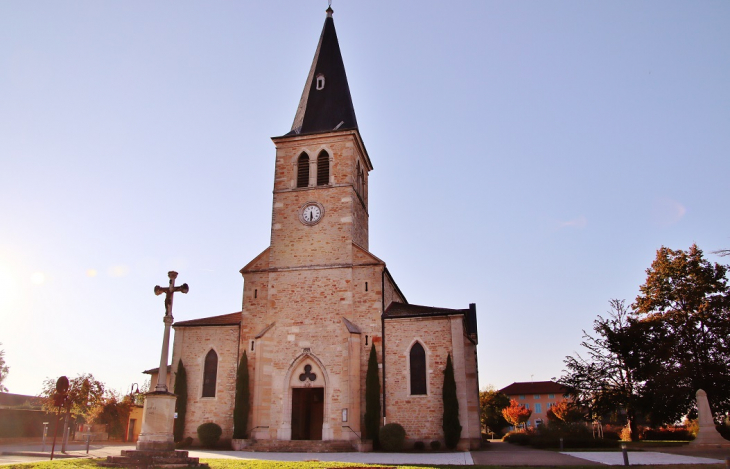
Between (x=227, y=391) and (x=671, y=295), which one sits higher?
(x=671, y=295)

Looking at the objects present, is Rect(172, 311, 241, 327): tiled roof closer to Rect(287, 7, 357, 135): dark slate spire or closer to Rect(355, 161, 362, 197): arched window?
Rect(355, 161, 362, 197): arched window

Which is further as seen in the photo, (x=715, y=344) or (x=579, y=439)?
(x=715, y=344)

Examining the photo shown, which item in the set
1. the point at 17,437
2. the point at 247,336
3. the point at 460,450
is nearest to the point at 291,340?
the point at 247,336

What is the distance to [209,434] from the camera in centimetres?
2519

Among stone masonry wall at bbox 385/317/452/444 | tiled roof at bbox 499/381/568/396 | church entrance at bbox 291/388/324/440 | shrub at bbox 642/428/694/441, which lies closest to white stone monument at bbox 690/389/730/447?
stone masonry wall at bbox 385/317/452/444

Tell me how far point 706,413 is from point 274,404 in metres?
18.2

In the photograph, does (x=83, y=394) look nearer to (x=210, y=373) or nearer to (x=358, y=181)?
(x=210, y=373)

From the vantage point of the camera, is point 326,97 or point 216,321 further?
point 326,97

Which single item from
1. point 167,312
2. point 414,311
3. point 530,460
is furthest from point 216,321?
point 530,460

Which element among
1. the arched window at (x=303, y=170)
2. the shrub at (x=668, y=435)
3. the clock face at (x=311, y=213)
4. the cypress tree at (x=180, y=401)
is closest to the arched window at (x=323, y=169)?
the arched window at (x=303, y=170)

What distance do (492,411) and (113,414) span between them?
125 feet

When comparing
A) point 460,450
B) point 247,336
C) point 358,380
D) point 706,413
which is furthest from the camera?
point 247,336

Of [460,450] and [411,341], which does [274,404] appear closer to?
[411,341]

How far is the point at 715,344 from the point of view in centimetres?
2777
